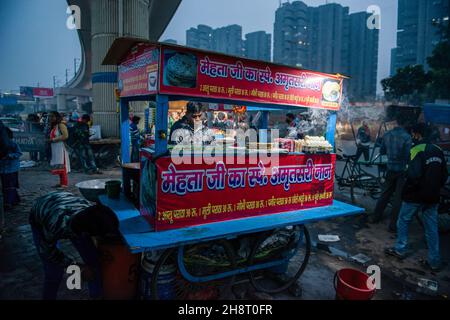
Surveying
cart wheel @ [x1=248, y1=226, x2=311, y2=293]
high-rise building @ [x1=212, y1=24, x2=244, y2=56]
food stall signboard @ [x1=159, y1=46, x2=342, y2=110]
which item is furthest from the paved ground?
high-rise building @ [x1=212, y1=24, x2=244, y2=56]

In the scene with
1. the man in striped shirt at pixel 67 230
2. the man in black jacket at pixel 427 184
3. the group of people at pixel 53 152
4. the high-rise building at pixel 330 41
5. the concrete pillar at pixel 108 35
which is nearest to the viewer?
the man in striped shirt at pixel 67 230

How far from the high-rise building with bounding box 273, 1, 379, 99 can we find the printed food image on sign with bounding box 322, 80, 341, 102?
76.2m

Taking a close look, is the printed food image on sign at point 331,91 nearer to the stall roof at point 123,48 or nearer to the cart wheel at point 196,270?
the stall roof at point 123,48

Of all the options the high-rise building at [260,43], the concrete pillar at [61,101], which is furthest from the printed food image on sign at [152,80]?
the high-rise building at [260,43]

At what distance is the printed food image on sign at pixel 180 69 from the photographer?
3.12 m

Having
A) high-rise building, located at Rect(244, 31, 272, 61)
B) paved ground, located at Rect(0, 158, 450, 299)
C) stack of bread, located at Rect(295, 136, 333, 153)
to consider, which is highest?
high-rise building, located at Rect(244, 31, 272, 61)

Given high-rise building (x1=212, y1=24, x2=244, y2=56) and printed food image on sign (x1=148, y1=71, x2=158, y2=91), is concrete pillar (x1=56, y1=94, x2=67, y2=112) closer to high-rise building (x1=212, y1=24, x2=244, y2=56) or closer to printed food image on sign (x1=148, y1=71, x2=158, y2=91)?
printed food image on sign (x1=148, y1=71, x2=158, y2=91)

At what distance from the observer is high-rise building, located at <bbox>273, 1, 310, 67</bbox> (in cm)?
7600

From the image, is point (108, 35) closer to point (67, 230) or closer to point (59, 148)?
point (59, 148)

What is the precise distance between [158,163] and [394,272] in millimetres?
4333

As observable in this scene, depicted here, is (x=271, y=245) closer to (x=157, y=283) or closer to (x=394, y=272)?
(x=157, y=283)

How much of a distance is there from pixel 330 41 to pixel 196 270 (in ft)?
266

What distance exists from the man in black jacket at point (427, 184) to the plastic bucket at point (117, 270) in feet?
15.0
